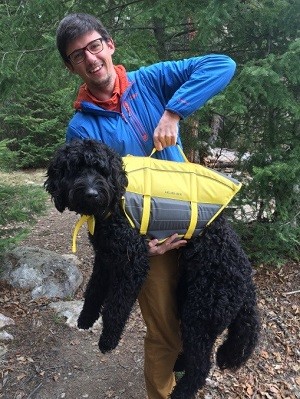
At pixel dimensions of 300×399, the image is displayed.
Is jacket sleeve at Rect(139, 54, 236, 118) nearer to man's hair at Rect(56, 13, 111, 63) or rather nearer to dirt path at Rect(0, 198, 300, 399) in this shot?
man's hair at Rect(56, 13, 111, 63)

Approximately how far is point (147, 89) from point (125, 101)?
0.17 metres

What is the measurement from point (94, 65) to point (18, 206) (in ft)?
9.31

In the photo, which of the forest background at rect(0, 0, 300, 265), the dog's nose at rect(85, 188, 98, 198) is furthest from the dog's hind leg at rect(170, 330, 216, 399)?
the forest background at rect(0, 0, 300, 265)

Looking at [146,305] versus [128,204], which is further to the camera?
[146,305]

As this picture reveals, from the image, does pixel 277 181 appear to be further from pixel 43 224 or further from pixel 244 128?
pixel 43 224

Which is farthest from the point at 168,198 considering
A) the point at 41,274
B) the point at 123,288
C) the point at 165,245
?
the point at 41,274

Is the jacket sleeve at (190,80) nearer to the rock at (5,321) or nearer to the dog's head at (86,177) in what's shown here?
the dog's head at (86,177)

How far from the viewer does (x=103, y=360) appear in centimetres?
366

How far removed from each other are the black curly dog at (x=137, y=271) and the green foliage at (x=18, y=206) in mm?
2190

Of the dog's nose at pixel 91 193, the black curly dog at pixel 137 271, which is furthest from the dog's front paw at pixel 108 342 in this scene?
the dog's nose at pixel 91 193

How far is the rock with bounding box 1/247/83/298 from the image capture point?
4.56m

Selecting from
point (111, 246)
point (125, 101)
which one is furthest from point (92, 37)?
point (111, 246)

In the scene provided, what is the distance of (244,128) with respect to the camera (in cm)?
489

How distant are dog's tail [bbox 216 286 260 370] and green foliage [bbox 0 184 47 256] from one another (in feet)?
8.81
